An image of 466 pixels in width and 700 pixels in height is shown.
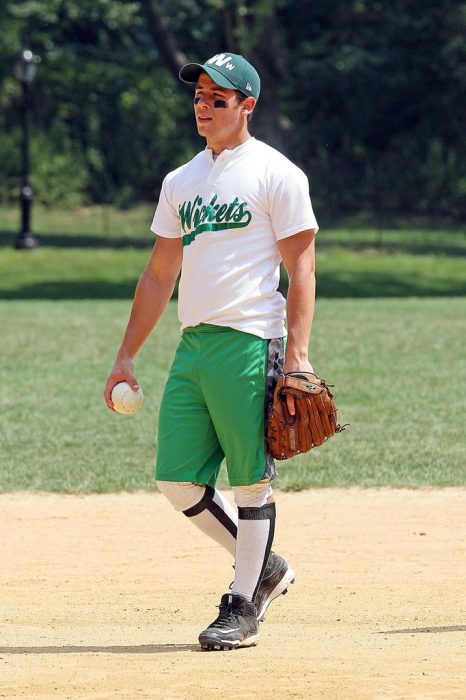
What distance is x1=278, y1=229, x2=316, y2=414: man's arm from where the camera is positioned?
5039 mm

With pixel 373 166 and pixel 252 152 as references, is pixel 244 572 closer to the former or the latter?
pixel 252 152

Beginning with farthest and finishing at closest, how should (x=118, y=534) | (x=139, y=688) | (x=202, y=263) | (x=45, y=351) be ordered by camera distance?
(x=45, y=351), (x=118, y=534), (x=202, y=263), (x=139, y=688)

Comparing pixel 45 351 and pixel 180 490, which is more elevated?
pixel 180 490

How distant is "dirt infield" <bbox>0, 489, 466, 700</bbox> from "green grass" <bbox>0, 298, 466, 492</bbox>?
0.71 m

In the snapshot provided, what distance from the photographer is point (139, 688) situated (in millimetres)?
4461

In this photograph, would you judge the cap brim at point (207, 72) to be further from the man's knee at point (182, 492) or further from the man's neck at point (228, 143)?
the man's knee at point (182, 492)

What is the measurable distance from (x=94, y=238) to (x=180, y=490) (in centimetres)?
2951

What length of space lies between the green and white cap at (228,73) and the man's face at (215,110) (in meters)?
0.04

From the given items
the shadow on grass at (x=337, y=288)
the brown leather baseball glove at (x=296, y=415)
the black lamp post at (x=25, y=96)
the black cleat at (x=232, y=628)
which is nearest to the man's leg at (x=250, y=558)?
the black cleat at (x=232, y=628)


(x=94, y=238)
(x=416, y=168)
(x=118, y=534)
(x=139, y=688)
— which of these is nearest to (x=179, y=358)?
(x=139, y=688)

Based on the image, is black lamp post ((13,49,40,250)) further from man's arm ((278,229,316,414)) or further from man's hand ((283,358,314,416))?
man's hand ((283,358,314,416))

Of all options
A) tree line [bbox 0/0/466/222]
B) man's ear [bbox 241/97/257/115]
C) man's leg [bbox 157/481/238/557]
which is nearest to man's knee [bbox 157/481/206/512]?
man's leg [bbox 157/481/238/557]

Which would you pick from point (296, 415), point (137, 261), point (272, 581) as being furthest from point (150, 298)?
point (137, 261)

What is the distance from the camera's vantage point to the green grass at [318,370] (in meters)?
9.80
